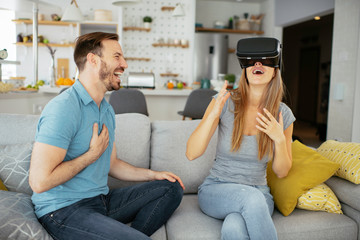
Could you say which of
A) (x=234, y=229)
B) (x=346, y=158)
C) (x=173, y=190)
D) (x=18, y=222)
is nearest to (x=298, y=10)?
(x=346, y=158)

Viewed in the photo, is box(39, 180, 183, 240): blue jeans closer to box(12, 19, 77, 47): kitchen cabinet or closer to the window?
box(12, 19, 77, 47): kitchen cabinet

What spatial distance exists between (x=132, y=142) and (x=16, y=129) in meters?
0.60

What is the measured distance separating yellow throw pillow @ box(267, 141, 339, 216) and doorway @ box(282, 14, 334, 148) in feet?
22.0

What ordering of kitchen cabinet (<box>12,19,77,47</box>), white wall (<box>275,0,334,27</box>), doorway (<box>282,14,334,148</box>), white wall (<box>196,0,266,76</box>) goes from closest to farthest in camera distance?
white wall (<box>275,0,334,27</box>) < kitchen cabinet (<box>12,19,77,47</box>) < white wall (<box>196,0,266,76</box>) < doorway (<box>282,14,334,148</box>)

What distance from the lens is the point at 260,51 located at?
62.2 inches

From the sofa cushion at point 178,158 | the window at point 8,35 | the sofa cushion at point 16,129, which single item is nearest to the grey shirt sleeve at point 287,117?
the sofa cushion at point 178,158

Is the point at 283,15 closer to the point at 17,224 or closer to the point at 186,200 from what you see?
the point at 186,200

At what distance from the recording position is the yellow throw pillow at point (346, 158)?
1728mm

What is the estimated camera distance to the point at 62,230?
1.30 m

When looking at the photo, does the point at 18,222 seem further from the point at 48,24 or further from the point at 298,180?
the point at 48,24

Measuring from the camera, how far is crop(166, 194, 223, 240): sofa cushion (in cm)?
153

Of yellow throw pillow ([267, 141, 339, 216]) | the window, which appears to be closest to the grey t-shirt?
yellow throw pillow ([267, 141, 339, 216])

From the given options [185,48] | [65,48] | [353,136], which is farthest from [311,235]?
[65,48]

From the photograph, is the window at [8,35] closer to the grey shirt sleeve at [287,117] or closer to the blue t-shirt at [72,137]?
the blue t-shirt at [72,137]
